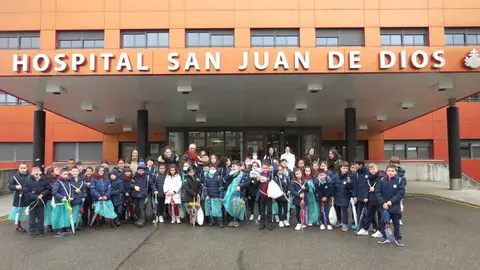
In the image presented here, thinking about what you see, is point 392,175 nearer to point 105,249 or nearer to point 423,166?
point 105,249

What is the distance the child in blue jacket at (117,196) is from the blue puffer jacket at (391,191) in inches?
208

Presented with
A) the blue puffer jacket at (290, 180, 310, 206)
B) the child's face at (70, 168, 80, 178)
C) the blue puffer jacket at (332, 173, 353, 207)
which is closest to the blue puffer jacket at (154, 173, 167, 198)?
the child's face at (70, 168, 80, 178)

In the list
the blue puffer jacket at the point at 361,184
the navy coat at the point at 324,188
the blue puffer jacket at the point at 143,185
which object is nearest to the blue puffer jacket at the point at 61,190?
the blue puffer jacket at the point at 143,185

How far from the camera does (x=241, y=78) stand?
1016 cm

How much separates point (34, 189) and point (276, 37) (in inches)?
574

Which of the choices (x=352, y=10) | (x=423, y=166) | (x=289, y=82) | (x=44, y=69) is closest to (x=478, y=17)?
(x=352, y=10)

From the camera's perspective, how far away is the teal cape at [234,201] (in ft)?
25.5

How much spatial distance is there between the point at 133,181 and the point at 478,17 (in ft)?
68.3

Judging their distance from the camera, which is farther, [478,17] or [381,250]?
[478,17]

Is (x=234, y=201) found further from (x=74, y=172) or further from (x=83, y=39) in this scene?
(x=83, y=39)

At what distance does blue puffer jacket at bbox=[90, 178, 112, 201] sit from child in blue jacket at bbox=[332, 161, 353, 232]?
4829 mm

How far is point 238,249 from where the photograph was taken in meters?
5.94

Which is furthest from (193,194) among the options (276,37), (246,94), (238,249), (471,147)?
(471,147)

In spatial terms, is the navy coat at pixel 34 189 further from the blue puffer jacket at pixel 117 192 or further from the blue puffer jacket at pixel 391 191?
the blue puffer jacket at pixel 391 191
